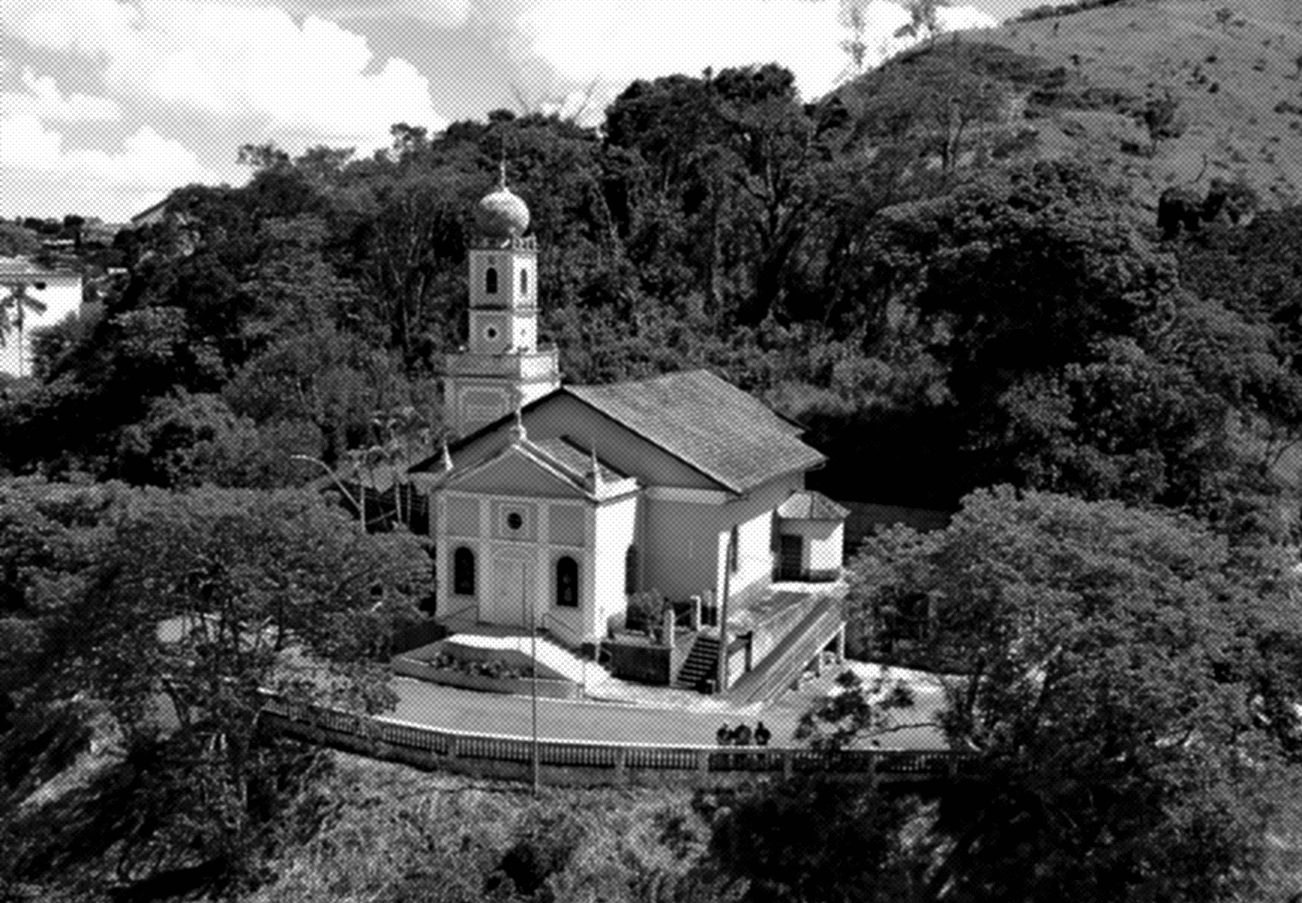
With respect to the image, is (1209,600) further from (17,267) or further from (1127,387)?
(17,267)

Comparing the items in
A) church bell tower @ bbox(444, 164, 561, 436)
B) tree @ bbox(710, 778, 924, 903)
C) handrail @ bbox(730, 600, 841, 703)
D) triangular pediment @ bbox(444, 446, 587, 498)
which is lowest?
tree @ bbox(710, 778, 924, 903)

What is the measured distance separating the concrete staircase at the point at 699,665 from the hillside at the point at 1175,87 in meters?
48.0

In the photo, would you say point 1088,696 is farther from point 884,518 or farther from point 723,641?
point 884,518

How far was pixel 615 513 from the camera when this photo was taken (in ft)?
111

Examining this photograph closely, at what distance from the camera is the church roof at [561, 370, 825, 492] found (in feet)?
116

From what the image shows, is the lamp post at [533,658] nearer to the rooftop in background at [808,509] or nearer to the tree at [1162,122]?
the rooftop in background at [808,509]

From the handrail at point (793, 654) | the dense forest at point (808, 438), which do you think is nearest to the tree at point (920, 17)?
the dense forest at point (808, 438)

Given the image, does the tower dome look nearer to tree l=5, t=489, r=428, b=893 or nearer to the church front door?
the church front door

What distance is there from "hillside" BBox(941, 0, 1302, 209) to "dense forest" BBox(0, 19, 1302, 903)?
1121 cm

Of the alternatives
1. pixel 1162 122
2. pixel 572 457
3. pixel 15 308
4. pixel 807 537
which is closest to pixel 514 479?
pixel 572 457

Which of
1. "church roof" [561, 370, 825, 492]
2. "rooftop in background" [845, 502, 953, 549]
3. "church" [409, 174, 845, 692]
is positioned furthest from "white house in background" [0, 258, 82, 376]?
"rooftop in background" [845, 502, 953, 549]

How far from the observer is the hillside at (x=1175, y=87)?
83.8 metres

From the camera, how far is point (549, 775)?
27.1 metres

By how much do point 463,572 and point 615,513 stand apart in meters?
4.26
